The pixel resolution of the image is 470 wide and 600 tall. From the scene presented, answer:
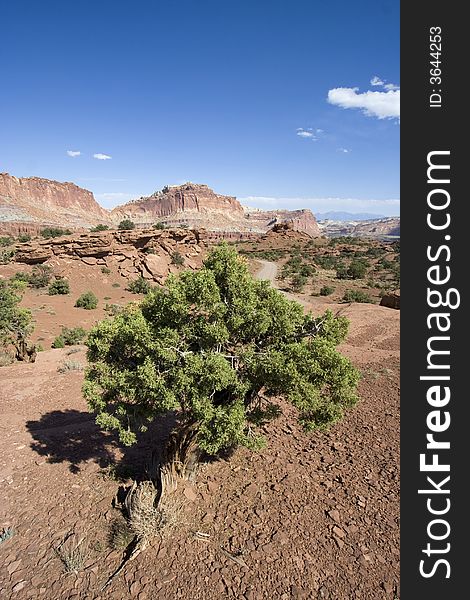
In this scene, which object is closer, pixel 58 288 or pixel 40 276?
pixel 58 288

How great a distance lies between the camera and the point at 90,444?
8.91 m

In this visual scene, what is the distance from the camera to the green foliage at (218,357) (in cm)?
527

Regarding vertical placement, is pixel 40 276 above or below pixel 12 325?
above

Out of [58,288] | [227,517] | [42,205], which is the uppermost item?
[42,205]

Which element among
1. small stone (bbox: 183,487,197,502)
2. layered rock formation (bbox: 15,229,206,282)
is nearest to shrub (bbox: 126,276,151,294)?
layered rock formation (bbox: 15,229,206,282)

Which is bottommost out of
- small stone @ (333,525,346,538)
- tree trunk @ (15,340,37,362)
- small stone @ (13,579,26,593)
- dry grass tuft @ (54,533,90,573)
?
small stone @ (13,579,26,593)

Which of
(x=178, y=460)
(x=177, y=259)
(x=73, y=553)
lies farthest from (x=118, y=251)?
(x=73, y=553)

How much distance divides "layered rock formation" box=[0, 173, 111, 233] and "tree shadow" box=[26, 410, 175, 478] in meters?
83.7

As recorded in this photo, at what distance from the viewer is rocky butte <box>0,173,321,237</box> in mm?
102312

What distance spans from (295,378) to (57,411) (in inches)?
365

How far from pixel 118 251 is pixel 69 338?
20.7 m

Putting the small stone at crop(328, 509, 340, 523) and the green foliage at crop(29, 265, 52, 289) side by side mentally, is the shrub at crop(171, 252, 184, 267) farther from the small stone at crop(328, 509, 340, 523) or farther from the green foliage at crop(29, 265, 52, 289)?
the small stone at crop(328, 509, 340, 523)

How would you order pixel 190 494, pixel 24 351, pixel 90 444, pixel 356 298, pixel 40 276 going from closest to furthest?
pixel 190 494 < pixel 90 444 < pixel 24 351 < pixel 356 298 < pixel 40 276

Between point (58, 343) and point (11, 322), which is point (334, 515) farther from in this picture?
point (58, 343)
